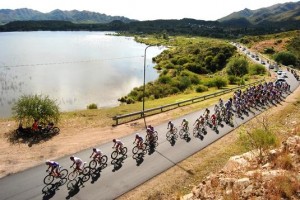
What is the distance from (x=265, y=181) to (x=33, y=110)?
25.8 m

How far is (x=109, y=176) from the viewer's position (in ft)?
74.3

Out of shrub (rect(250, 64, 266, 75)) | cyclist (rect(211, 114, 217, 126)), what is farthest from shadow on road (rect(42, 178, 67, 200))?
shrub (rect(250, 64, 266, 75))

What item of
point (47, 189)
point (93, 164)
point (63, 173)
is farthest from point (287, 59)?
point (47, 189)

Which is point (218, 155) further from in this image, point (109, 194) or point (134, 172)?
point (109, 194)

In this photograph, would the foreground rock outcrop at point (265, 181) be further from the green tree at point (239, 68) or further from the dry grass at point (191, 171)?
the green tree at point (239, 68)

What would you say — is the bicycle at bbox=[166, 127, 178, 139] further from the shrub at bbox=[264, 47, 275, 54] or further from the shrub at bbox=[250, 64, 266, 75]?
the shrub at bbox=[264, 47, 275, 54]

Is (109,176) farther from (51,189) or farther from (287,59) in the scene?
(287,59)

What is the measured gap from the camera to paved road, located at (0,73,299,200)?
20078mm

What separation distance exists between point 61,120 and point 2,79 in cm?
4886

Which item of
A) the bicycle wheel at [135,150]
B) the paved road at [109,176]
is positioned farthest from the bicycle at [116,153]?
the bicycle wheel at [135,150]

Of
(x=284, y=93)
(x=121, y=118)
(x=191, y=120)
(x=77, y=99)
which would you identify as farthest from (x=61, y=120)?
(x=284, y=93)

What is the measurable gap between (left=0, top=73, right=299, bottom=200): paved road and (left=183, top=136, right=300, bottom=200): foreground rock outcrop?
5.13 metres

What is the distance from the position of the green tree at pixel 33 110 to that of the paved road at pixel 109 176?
946 cm

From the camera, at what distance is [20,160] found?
2523cm
